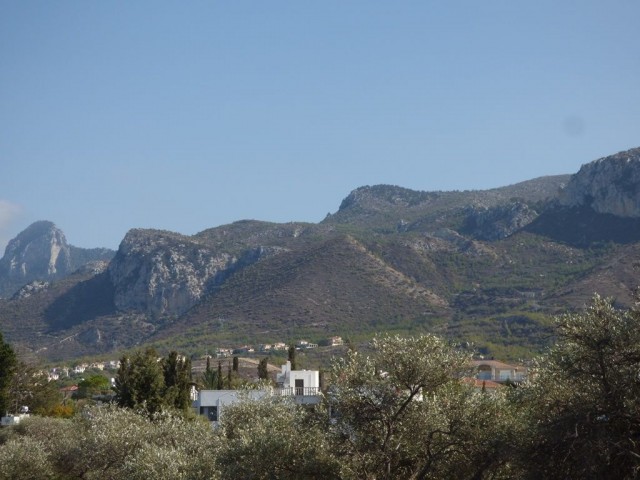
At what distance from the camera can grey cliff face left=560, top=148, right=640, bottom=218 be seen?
537 feet

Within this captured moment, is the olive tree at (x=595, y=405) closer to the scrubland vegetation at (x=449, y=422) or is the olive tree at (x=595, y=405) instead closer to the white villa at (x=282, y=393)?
the scrubland vegetation at (x=449, y=422)

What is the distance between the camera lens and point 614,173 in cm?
16712

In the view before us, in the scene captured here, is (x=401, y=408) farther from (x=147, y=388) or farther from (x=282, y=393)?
(x=147, y=388)

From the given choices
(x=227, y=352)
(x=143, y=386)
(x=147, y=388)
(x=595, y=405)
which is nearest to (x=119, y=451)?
(x=147, y=388)

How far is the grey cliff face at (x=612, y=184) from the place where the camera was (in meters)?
164

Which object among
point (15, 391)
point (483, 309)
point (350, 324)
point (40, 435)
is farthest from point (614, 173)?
point (40, 435)

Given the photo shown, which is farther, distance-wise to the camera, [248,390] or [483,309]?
[483,309]

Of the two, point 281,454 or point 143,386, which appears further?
point 143,386

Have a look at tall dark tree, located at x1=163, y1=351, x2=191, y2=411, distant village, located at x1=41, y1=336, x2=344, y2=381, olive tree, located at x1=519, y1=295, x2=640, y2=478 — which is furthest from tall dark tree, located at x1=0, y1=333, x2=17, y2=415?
distant village, located at x1=41, y1=336, x2=344, y2=381

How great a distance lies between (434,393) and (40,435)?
1266 inches

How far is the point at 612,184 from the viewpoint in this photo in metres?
167

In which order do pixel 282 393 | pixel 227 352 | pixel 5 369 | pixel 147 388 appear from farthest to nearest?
pixel 227 352 → pixel 5 369 → pixel 147 388 → pixel 282 393

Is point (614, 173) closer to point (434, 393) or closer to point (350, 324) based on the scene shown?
point (350, 324)

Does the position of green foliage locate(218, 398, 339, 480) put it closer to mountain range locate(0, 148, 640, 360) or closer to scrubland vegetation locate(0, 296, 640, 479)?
scrubland vegetation locate(0, 296, 640, 479)
